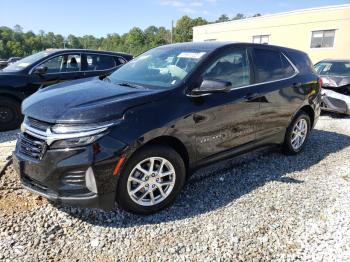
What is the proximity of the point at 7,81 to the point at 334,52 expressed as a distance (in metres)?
23.3

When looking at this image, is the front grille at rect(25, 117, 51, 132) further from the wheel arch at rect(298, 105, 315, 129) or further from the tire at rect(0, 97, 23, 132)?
the wheel arch at rect(298, 105, 315, 129)

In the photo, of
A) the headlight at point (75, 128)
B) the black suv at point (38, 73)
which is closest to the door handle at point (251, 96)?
the headlight at point (75, 128)

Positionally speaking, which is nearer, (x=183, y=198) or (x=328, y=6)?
(x=183, y=198)

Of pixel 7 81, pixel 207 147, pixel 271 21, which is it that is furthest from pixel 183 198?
pixel 271 21

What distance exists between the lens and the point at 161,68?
3.91 meters

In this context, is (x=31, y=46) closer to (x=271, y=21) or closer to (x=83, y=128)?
(x=271, y=21)

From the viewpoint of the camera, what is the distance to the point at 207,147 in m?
3.68

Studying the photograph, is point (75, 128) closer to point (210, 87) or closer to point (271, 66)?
point (210, 87)

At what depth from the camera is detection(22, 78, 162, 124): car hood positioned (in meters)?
2.86

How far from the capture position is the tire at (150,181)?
10.1 ft

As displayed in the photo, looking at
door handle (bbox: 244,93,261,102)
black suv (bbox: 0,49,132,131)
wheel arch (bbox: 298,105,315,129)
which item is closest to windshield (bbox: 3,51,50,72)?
black suv (bbox: 0,49,132,131)

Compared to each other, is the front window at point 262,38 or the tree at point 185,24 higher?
the tree at point 185,24

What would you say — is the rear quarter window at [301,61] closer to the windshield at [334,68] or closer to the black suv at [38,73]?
the black suv at [38,73]

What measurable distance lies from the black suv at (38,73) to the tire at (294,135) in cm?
331
